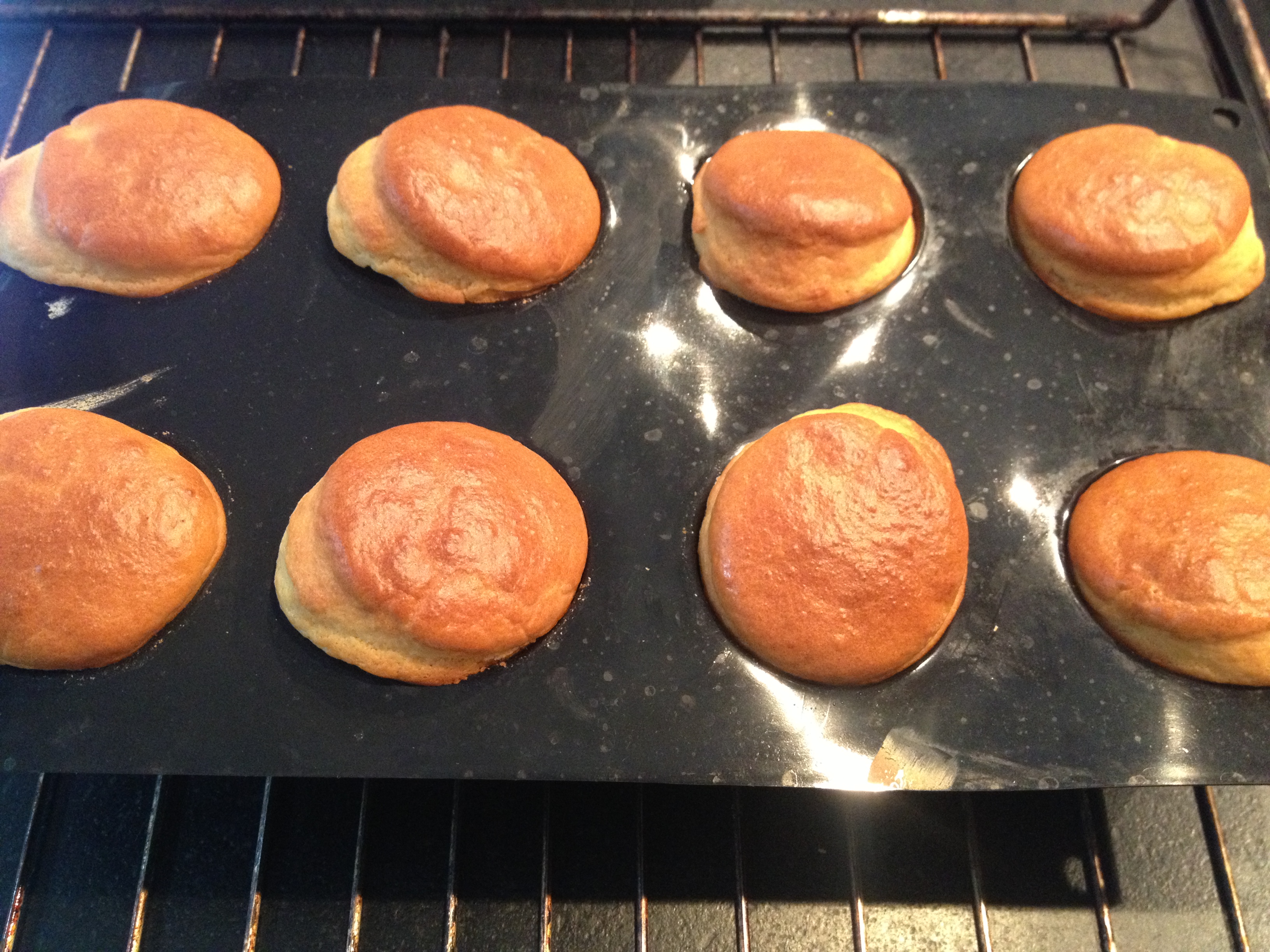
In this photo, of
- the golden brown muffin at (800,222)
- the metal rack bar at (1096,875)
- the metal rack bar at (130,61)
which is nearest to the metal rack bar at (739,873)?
the metal rack bar at (1096,875)

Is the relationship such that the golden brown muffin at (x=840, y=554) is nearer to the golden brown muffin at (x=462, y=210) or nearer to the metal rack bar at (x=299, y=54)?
the golden brown muffin at (x=462, y=210)

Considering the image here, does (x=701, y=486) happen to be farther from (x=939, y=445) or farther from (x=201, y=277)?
(x=201, y=277)

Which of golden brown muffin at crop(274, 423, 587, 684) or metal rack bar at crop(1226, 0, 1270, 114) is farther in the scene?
metal rack bar at crop(1226, 0, 1270, 114)

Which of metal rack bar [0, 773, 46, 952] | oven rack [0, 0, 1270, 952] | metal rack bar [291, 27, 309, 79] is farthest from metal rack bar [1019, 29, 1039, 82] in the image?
metal rack bar [0, 773, 46, 952]

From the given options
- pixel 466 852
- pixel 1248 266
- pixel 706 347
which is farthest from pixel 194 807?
pixel 1248 266

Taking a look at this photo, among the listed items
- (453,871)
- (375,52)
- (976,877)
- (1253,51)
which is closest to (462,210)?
(375,52)

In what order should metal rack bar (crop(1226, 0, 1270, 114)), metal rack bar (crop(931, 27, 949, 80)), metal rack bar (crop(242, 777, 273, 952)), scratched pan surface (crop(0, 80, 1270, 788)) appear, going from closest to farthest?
scratched pan surface (crop(0, 80, 1270, 788)) → metal rack bar (crop(242, 777, 273, 952)) → metal rack bar (crop(1226, 0, 1270, 114)) → metal rack bar (crop(931, 27, 949, 80))

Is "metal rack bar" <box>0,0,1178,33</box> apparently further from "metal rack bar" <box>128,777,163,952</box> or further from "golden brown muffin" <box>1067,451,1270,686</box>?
"metal rack bar" <box>128,777,163,952</box>
